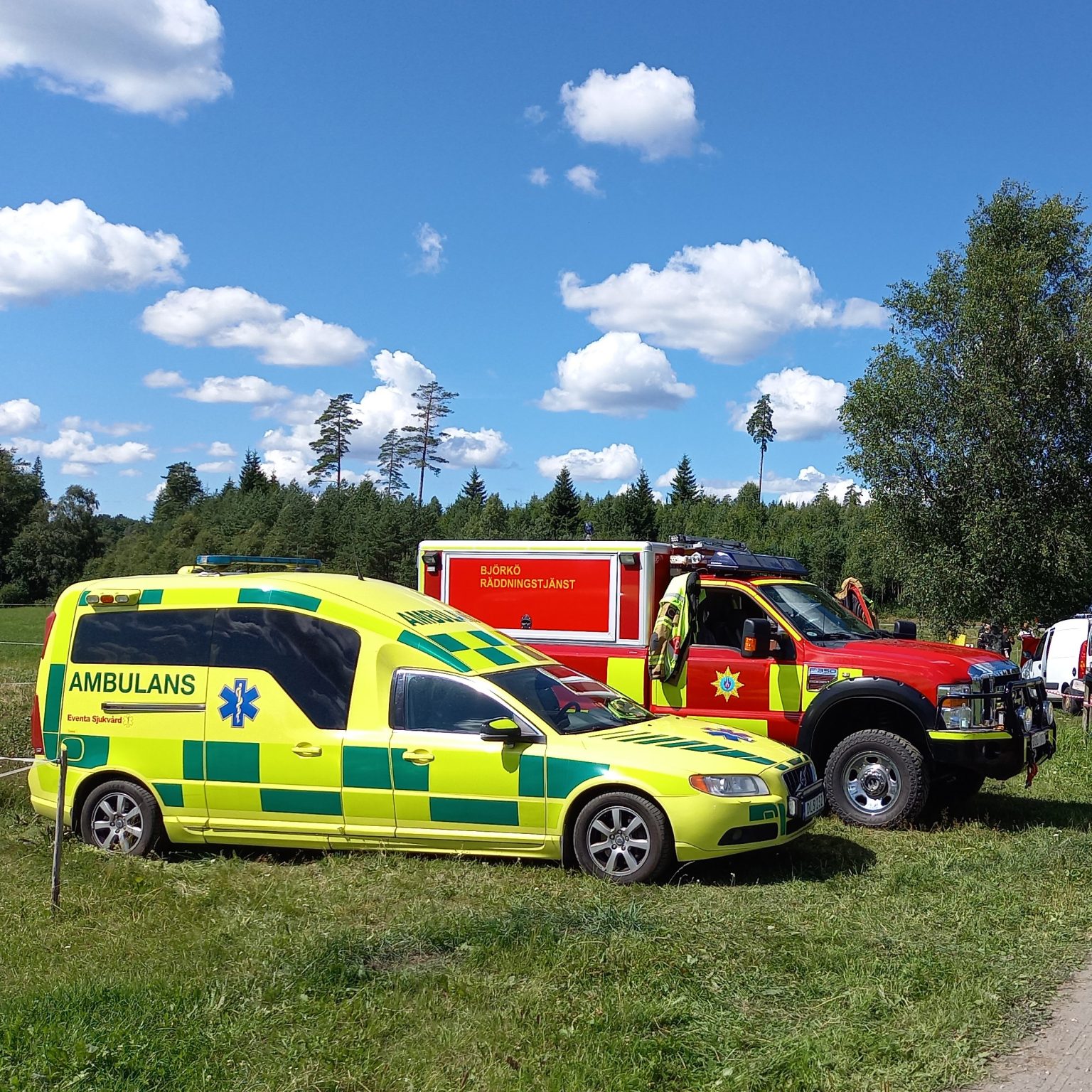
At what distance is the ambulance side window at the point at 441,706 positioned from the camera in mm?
7316

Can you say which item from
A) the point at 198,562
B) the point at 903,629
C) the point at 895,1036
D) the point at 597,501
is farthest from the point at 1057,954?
the point at 597,501

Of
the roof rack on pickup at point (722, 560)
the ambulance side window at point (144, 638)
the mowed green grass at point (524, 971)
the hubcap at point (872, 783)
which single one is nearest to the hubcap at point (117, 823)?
the mowed green grass at point (524, 971)

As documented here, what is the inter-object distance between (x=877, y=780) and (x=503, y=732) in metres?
3.49

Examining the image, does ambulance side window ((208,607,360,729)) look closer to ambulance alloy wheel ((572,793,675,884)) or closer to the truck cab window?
ambulance alloy wheel ((572,793,675,884))

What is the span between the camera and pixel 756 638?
9.38 m

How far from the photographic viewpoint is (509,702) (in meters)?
7.32

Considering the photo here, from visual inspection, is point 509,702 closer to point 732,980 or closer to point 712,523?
point 732,980

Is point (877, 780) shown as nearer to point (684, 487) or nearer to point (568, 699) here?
point (568, 699)

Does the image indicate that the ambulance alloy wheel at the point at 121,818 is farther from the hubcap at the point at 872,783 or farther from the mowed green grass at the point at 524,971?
the hubcap at the point at 872,783

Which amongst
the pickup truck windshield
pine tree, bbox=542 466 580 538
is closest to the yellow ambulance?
the pickup truck windshield

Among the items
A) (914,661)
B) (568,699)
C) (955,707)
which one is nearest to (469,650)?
(568,699)

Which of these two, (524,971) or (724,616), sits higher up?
(724,616)

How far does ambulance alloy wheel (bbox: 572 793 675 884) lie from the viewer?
22.3 feet

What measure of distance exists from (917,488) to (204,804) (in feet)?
80.5
